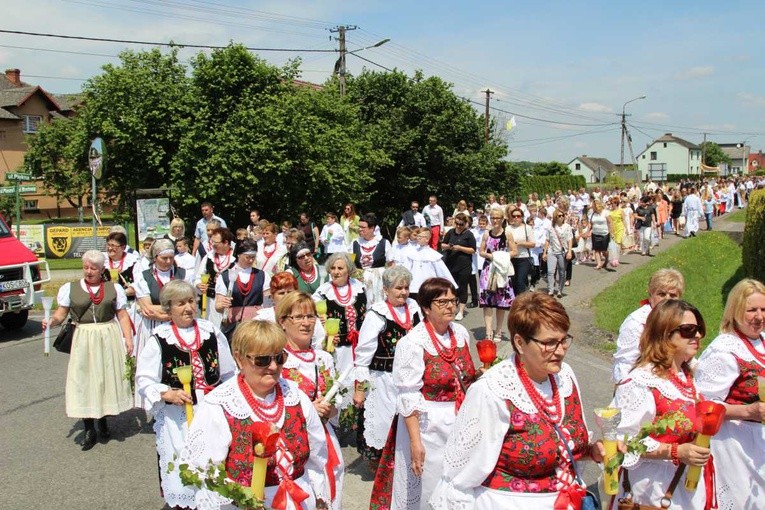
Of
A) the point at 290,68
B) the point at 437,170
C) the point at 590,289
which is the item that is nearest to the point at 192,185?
the point at 290,68

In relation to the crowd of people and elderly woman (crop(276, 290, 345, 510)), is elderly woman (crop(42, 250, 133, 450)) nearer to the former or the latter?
the crowd of people

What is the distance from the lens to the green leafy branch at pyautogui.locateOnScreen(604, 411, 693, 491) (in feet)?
10.7

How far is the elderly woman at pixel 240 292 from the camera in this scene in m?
7.90

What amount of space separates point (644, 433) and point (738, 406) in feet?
3.63

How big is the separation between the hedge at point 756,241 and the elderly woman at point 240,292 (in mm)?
10988

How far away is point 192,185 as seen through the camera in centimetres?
2203

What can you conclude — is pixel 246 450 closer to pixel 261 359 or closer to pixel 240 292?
pixel 261 359

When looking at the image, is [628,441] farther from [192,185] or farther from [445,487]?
[192,185]

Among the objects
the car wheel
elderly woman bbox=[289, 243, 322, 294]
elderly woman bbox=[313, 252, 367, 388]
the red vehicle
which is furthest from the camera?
the car wheel

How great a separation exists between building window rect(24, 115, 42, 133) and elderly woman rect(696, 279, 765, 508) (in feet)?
204

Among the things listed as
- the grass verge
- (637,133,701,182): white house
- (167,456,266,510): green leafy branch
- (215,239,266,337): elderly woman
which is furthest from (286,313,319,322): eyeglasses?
(637,133,701,182): white house

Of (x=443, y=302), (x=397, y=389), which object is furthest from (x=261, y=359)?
(x=443, y=302)

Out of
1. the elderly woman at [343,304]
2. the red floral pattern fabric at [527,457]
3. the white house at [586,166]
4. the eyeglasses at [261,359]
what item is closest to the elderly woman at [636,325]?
the red floral pattern fabric at [527,457]

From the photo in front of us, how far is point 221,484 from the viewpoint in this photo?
318 centimetres
